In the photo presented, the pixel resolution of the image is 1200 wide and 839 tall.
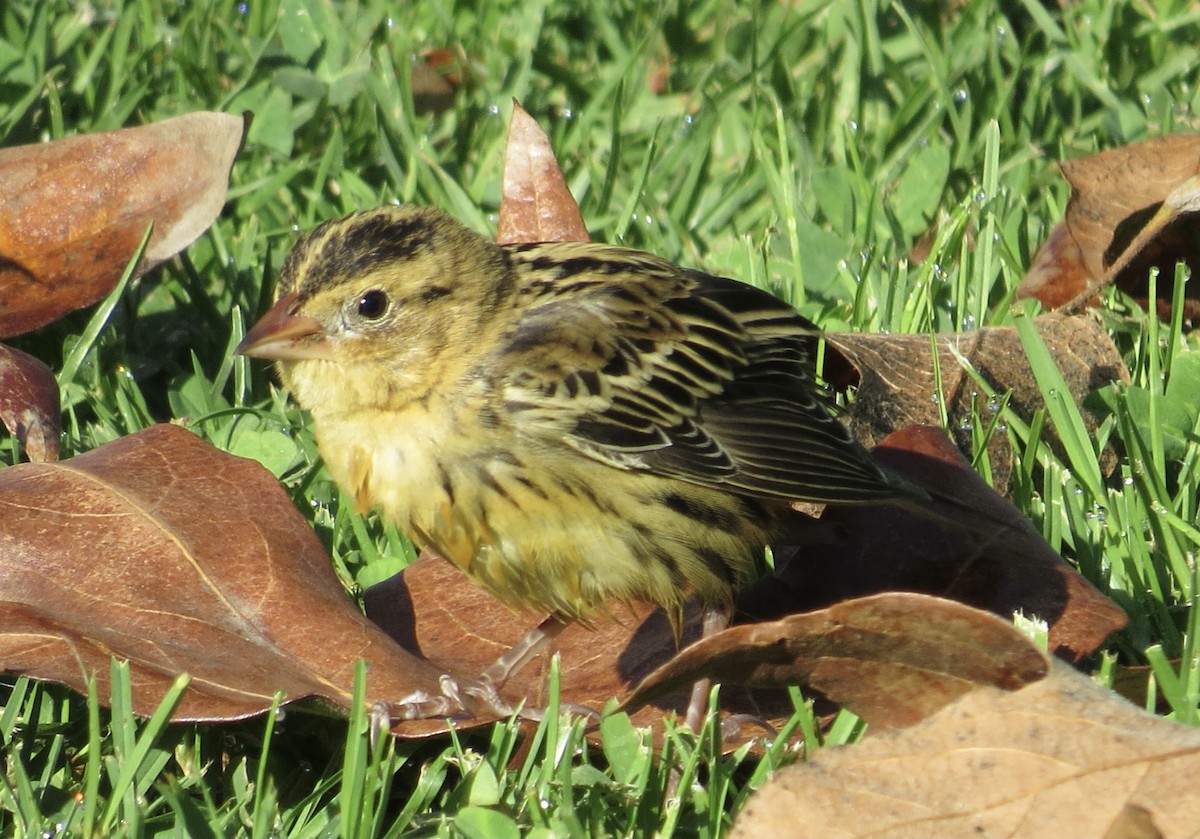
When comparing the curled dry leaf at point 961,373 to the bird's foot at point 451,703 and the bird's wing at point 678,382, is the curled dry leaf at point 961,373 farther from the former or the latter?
the bird's foot at point 451,703

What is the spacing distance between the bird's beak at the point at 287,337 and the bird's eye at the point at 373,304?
0.12 m

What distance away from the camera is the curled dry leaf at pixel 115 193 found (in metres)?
5.23

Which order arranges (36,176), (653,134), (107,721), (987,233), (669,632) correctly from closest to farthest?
(107,721)
(669,632)
(36,176)
(987,233)
(653,134)

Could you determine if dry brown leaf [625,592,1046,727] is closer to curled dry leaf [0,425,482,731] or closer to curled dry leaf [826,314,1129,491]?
curled dry leaf [0,425,482,731]

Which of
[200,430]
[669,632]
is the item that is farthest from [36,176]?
[669,632]

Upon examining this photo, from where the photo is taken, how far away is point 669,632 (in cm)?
453

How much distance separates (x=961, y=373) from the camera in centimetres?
512

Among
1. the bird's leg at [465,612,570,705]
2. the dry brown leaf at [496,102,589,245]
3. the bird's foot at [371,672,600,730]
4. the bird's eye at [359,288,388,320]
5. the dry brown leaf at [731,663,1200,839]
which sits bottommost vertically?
the bird's leg at [465,612,570,705]

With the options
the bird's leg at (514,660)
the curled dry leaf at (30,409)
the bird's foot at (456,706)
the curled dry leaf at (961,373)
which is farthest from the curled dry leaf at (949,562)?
the curled dry leaf at (30,409)

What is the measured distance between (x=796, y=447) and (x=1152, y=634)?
103 centimetres

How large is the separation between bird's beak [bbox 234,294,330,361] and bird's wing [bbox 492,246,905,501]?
0.47m

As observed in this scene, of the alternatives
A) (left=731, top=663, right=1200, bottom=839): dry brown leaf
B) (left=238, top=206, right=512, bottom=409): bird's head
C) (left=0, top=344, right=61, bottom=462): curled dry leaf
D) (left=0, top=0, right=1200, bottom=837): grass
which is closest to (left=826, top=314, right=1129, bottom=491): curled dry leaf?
(left=0, top=0, right=1200, bottom=837): grass

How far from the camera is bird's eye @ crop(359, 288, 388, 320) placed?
4340mm

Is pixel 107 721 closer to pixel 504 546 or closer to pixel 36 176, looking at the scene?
pixel 504 546
